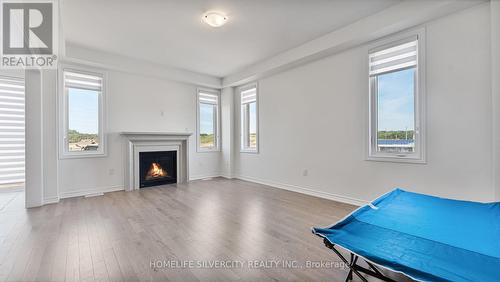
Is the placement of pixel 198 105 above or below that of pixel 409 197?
above

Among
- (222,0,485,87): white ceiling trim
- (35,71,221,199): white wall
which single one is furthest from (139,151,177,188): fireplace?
(222,0,485,87): white ceiling trim

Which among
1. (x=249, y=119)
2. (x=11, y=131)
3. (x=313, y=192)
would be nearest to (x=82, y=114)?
(x=11, y=131)

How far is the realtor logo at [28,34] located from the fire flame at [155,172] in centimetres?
270

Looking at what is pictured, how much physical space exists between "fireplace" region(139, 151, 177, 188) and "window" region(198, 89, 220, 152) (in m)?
0.89

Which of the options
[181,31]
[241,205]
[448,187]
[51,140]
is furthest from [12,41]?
[448,187]

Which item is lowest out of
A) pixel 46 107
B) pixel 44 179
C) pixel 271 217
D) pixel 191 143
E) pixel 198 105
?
pixel 271 217

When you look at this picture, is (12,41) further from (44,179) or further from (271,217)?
(271,217)

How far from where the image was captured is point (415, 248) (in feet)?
4.27

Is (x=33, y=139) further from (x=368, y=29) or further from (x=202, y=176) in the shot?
(x=368, y=29)

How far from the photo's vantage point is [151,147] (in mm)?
5266

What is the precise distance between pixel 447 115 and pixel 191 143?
522 centimetres

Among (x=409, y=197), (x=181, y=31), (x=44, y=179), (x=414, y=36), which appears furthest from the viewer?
(x=44, y=179)

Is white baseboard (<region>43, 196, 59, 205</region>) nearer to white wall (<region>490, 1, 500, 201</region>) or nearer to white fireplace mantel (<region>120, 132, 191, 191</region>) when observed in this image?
white fireplace mantel (<region>120, 132, 191, 191</region>)

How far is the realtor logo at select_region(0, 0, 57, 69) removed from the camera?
279 cm
